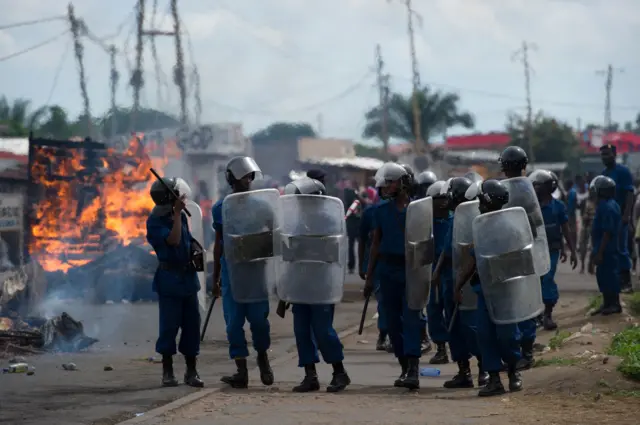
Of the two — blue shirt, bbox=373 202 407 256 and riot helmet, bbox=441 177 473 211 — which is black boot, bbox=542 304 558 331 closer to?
riot helmet, bbox=441 177 473 211

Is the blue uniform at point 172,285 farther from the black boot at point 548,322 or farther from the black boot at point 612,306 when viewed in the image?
Answer: the black boot at point 612,306

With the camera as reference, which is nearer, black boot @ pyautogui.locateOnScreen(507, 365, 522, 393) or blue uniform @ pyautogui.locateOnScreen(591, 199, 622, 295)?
black boot @ pyautogui.locateOnScreen(507, 365, 522, 393)

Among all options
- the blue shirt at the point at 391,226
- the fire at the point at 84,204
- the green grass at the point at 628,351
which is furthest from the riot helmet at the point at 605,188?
the fire at the point at 84,204

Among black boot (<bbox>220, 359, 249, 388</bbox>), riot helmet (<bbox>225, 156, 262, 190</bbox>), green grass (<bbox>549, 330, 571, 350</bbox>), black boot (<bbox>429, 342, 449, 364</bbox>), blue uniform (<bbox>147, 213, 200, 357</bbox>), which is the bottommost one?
black boot (<bbox>429, 342, 449, 364</bbox>)

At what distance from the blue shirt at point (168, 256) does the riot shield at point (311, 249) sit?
0.82 metres

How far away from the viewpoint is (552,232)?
548 inches

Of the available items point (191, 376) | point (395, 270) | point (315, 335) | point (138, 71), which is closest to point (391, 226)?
point (395, 270)

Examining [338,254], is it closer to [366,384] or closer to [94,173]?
[366,384]

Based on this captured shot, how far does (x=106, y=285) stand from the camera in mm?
19484

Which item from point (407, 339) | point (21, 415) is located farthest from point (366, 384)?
point (21, 415)

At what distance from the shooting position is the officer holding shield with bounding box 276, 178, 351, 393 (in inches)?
406

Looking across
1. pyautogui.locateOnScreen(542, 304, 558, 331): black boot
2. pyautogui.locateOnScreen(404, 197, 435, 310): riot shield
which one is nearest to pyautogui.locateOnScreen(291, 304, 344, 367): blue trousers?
pyautogui.locateOnScreen(404, 197, 435, 310): riot shield

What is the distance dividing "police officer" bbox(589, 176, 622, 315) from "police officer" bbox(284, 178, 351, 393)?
539 cm

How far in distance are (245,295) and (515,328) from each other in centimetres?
216
